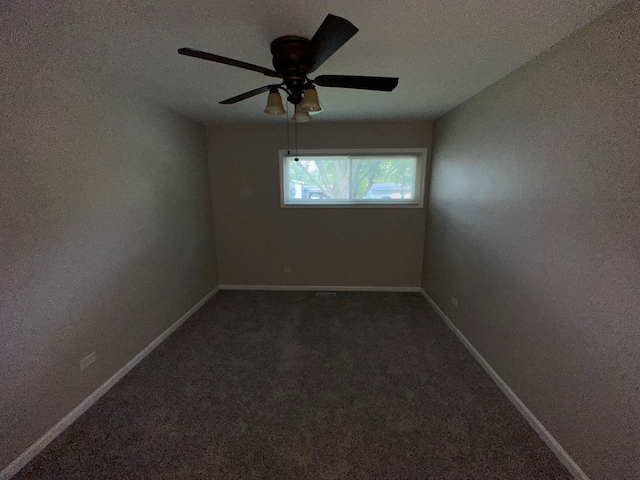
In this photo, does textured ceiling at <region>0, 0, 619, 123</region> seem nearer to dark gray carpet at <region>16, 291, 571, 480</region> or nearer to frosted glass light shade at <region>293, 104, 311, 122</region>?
frosted glass light shade at <region>293, 104, 311, 122</region>

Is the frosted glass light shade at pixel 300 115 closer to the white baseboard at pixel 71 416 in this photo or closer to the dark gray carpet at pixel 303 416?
the dark gray carpet at pixel 303 416

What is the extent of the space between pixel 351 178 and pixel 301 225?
3.27 feet

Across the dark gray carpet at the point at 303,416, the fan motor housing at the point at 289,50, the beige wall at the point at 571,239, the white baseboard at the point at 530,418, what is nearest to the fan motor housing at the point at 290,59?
the fan motor housing at the point at 289,50

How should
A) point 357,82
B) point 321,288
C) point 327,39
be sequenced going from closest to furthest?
1. point 327,39
2. point 357,82
3. point 321,288

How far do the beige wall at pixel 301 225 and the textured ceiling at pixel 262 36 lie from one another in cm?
145

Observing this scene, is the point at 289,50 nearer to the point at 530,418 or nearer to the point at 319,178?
the point at 319,178

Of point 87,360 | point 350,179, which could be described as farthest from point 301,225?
point 87,360

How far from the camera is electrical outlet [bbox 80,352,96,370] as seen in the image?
6.01 feet

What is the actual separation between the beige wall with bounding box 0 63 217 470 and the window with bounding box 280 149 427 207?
64.4 inches

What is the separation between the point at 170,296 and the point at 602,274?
344 cm

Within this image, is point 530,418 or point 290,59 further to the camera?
point 530,418

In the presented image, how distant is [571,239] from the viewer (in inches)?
57.4

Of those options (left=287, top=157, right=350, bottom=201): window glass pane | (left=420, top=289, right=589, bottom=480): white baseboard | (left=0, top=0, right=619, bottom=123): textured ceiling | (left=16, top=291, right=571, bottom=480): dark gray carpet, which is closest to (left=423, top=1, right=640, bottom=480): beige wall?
(left=420, top=289, right=589, bottom=480): white baseboard

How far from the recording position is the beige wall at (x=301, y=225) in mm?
3602
